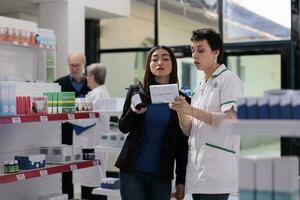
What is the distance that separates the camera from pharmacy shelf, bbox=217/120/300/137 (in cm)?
192

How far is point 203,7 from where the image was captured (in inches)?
325

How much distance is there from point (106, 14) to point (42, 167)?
4479 mm

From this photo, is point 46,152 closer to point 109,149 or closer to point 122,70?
point 109,149

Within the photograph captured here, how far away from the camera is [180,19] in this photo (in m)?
8.51

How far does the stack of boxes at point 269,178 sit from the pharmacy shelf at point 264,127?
0.55 ft

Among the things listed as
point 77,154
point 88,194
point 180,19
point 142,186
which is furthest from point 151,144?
point 180,19

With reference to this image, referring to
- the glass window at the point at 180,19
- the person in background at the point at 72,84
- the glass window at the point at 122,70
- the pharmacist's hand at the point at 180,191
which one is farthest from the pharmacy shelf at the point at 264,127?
the glass window at the point at 122,70

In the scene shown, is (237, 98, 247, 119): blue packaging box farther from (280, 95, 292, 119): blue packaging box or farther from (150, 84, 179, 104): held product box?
(150, 84, 179, 104): held product box

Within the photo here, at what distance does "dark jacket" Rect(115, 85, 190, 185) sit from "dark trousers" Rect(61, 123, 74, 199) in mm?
3106

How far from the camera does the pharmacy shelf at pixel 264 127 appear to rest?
6.31 ft

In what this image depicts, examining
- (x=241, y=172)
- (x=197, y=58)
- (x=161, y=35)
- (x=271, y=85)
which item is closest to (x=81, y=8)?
(x=161, y=35)

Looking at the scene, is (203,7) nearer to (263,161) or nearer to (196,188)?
(196,188)

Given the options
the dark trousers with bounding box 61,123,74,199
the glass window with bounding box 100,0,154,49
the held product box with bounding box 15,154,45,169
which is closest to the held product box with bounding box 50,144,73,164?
the held product box with bounding box 15,154,45,169

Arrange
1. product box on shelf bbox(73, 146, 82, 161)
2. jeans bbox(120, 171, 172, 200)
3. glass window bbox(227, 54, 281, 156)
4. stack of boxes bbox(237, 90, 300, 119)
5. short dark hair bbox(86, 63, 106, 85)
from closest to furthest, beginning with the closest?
stack of boxes bbox(237, 90, 300, 119) < jeans bbox(120, 171, 172, 200) < product box on shelf bbox(73, 146, 82, 161) < short dark hair bbox(86, 63, 106, 85) < glass window bbox(227, 54, 281, 156)
